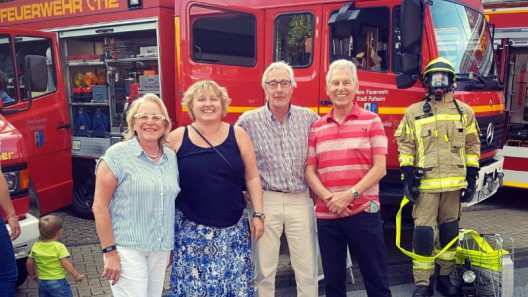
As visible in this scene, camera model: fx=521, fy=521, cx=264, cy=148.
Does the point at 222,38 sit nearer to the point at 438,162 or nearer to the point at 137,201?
the point at 438,162

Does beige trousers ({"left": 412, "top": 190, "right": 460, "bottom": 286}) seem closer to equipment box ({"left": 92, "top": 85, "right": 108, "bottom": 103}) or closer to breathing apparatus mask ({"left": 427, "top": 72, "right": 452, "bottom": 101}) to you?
breathing apparatus mask ({"left": 427, "top": 72, "right": 452, "bottom": 101})

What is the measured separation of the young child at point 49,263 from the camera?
11.5 feet

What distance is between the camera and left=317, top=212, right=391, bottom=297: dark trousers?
10.5 ft

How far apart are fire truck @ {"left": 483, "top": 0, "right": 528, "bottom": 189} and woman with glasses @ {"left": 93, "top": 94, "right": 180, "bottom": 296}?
620cm

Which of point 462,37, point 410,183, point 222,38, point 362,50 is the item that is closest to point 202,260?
point 410,183

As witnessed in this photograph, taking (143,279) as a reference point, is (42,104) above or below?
above

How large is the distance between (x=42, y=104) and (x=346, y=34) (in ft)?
10.8

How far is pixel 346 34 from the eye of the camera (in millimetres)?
4871

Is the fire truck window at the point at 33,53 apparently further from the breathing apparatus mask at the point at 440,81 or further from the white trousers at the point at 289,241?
the breathing apparatus mask at the point at 440,81

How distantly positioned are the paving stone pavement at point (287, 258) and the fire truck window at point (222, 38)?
2.08m

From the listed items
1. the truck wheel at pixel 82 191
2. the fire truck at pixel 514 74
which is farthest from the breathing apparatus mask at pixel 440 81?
the truck wheel at pixel 82 191

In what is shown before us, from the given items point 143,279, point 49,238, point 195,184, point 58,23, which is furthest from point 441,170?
point 58,23

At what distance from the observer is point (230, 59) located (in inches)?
215

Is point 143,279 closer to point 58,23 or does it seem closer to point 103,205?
point 103,205
